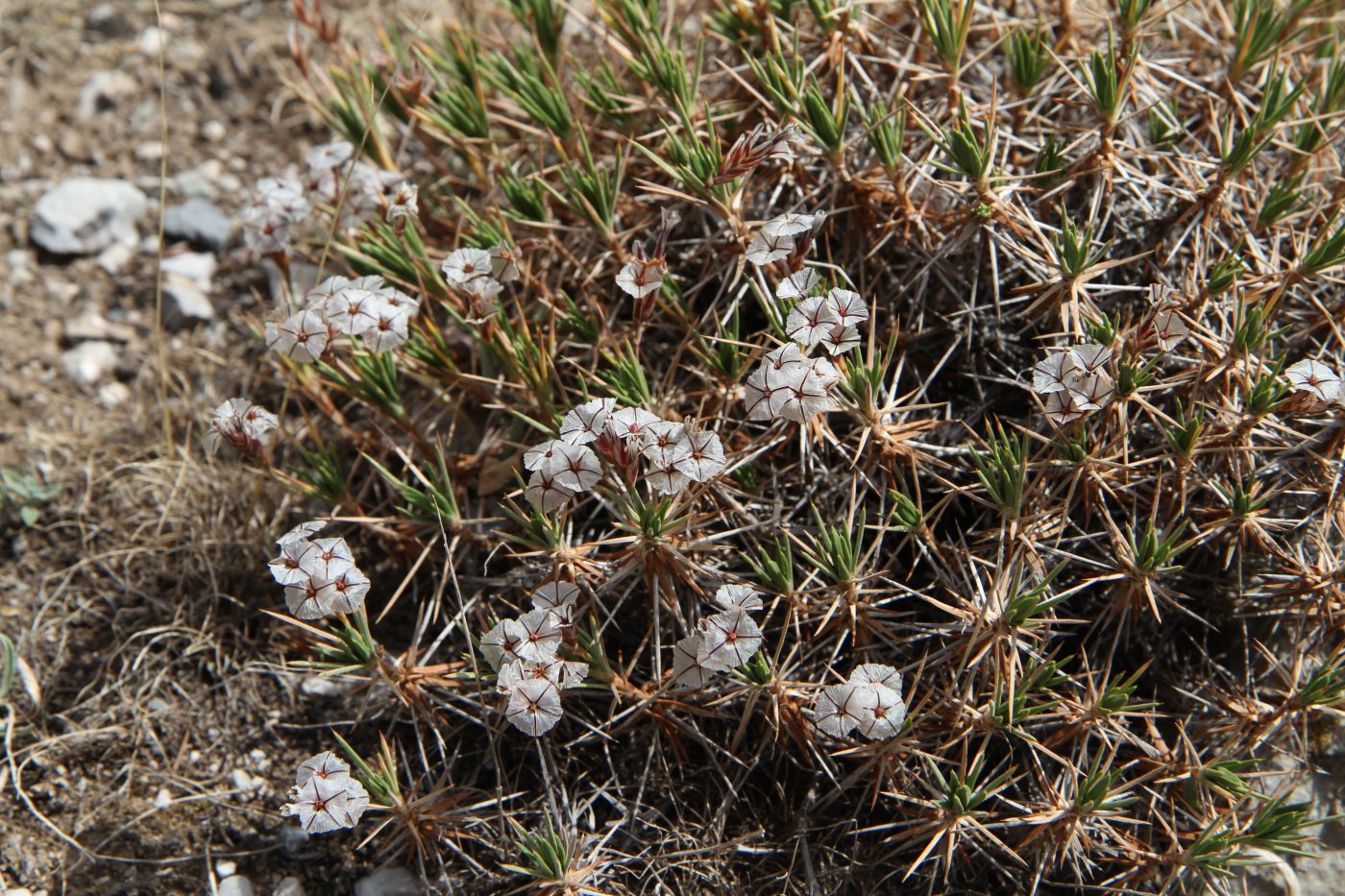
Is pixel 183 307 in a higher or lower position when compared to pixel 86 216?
lower

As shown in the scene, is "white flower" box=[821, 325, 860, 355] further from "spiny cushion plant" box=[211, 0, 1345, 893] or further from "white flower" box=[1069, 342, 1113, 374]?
"white flower" box=[1069, 342, 1113, 374]

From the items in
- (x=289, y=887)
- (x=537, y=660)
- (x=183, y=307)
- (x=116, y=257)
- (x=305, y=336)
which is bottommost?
(x=289, y=887)

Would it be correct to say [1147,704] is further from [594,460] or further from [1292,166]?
[1292,166]

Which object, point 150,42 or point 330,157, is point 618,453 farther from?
point 150,42

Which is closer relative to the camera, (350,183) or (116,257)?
(350,183)

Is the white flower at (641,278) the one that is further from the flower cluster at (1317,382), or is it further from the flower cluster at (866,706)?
the flower cluster at (1317,382)

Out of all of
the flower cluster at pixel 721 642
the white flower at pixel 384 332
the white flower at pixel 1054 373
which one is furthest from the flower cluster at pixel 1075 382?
the white flower at pixel 384 332

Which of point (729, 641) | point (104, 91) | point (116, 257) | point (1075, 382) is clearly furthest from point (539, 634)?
point (104, 91)

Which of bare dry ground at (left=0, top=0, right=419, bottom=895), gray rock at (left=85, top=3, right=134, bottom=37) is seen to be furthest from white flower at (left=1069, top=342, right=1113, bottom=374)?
gray rock at (left=85, top=3, right=134, bottom=37)
